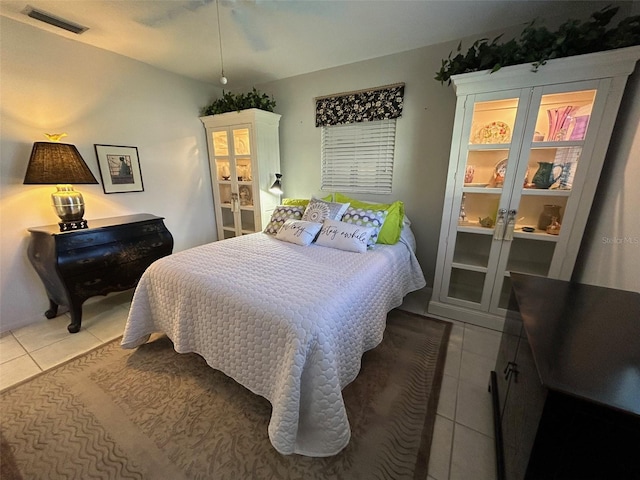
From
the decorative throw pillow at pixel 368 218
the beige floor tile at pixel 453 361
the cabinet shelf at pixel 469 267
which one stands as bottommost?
the beige floor tile at pixel 453 361

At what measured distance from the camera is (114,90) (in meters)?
2.49

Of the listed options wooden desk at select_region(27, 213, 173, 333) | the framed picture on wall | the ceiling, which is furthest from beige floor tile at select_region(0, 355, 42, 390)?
the ceiling

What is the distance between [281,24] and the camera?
196 cm

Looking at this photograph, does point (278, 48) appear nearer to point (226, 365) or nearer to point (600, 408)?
point (226, 365)

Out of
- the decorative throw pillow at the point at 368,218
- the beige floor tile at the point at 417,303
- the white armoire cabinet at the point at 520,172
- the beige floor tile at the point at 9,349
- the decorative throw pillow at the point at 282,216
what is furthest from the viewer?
the decorative throw pillow at the point at 282,216

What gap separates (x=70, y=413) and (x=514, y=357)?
7.57 feet

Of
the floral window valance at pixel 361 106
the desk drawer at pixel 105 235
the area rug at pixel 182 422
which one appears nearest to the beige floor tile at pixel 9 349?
the area rug at pixel 182 422

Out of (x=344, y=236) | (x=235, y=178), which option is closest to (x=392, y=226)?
(x=344, y=236)

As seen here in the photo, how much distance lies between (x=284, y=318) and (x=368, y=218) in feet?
4.44

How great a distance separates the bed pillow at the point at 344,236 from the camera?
2.03 metres

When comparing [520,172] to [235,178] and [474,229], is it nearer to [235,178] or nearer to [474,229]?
[474,229]

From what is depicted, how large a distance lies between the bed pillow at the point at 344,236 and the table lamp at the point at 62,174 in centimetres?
197

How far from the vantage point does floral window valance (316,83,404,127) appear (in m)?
2.47

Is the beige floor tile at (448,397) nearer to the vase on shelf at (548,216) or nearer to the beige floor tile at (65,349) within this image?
the vase on shelf at (548,216)
